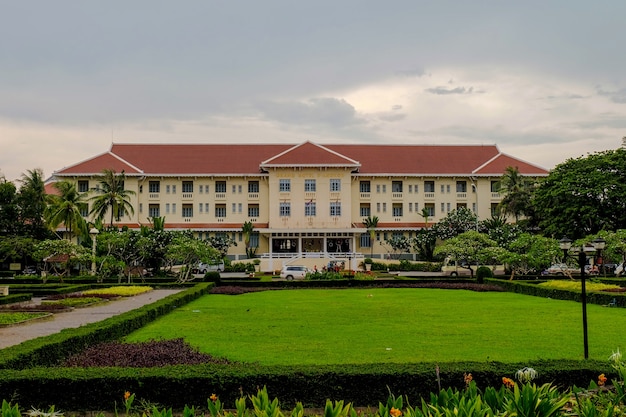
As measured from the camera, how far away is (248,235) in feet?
175

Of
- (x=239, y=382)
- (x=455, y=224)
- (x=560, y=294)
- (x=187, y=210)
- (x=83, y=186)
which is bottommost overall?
(x=560, y=294)

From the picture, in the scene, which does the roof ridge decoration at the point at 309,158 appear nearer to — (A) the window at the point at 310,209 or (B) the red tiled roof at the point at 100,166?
(A) the window at the point at 310,209

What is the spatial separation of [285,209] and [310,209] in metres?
2.16

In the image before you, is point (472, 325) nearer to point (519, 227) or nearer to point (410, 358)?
point (410, 358)

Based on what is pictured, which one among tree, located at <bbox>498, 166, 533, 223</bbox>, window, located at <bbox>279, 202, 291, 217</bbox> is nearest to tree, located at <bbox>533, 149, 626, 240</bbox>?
tree, located at <bbox>498, 166, 533, 223</bbox>

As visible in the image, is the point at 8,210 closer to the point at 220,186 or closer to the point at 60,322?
the point at 220,186

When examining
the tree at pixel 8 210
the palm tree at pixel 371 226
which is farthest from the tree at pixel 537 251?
the tree at pixel 8 210

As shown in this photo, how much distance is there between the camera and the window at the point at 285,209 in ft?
179

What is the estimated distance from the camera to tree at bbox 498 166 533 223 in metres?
48.4

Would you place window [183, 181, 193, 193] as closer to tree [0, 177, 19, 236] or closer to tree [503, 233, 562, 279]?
tree [0, 177, 19, 236]

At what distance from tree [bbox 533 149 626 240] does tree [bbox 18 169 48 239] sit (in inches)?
1430

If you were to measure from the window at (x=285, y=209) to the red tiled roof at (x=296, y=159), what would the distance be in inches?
145

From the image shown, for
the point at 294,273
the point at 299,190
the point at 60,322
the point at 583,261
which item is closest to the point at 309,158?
the point at 299,190

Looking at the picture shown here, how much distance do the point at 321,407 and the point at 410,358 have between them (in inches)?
116
